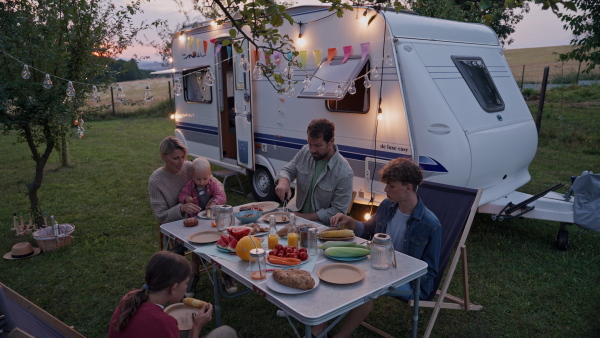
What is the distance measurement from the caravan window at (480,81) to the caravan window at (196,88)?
4.09 m

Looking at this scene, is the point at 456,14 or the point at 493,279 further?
the point at 456,14

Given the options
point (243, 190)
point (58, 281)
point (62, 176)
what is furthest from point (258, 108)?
point (62, 176)

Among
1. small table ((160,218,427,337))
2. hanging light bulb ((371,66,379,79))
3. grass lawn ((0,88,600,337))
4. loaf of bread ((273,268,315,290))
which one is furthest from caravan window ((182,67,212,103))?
loaf of bread ((273,268,315,290))

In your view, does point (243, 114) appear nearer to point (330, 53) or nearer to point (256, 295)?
point (330, 53)

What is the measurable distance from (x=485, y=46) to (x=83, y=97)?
5.20 meters

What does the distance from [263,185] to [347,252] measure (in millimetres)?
4207

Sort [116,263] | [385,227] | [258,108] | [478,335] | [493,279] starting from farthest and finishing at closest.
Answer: [258,108] → [116,263] → [493,279] → [478,335] → [385,227]

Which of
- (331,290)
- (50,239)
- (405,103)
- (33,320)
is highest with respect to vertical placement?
(405,103)

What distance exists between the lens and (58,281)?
172 inches

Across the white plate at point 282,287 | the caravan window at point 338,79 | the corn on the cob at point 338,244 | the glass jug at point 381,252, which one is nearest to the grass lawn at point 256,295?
the corn on the cob at point 338,244

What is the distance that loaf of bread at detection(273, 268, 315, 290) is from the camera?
2.25 metres

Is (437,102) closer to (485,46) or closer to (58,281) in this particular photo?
(485,46)

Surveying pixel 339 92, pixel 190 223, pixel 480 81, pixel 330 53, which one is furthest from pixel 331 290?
pixel 480 81

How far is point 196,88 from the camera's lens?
25.1 ft
